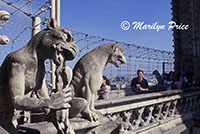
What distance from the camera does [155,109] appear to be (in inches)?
171

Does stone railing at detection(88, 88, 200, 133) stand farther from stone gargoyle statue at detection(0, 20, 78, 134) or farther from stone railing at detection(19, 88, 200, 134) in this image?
stone gargoyle statue at detection(0, 20, 78, 134)

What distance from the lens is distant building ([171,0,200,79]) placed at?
31.7 feet

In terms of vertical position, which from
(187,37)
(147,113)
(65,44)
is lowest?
(147,113)

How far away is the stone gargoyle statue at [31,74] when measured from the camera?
4.16ft

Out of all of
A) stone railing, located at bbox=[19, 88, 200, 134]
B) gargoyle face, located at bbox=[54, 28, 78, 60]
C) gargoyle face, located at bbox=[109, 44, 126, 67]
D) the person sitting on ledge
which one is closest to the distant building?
stone railing, located at bbox=[19, 88, 200, 134]

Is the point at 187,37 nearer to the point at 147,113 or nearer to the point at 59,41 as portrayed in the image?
the point at 147,113

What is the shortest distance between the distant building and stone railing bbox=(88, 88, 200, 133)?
4.23 meters

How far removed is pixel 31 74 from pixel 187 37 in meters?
10.7

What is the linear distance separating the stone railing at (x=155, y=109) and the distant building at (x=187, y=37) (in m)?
4.23

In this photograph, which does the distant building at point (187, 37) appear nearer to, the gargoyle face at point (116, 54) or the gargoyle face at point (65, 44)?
the gargoyle face at point (116, 54)

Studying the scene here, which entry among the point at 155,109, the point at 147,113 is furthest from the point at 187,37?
the point at 147,113

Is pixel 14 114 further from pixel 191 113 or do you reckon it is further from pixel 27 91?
pixel 191 113

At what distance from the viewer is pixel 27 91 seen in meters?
1.37

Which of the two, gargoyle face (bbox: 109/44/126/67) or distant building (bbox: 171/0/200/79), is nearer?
gargoyle face (bbox: 109/44/126/67)
